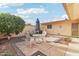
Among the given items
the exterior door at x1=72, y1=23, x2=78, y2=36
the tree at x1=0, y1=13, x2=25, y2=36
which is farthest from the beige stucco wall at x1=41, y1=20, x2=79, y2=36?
the tree at x1=0, y1=13, x2=25, y2=36

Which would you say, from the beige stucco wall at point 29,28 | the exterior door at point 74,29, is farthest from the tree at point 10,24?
the exterior door at point 74,29

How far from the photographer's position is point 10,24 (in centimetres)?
187

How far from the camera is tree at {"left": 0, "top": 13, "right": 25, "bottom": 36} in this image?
1861mm

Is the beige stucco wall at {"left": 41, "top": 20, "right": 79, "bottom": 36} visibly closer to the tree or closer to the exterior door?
the exterior door

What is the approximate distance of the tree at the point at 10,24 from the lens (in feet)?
6.11

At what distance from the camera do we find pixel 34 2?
187 cm

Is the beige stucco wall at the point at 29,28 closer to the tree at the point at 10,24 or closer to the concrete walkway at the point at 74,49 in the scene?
the tree at the point at 10,24

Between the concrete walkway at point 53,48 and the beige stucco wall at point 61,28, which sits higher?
the beige stucco wall at point 61,28

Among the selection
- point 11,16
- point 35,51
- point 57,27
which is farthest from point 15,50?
point 57,27

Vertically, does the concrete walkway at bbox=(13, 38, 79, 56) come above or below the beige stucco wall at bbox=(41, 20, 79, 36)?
below

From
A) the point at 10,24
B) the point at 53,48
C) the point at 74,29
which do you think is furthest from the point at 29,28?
the point at 74,29

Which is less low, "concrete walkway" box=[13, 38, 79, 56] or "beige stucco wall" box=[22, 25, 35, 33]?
"beige stucco wall" box=[22, 25, 35, 33]

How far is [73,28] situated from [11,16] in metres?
0.64

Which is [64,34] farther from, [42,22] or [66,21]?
[42,22]
